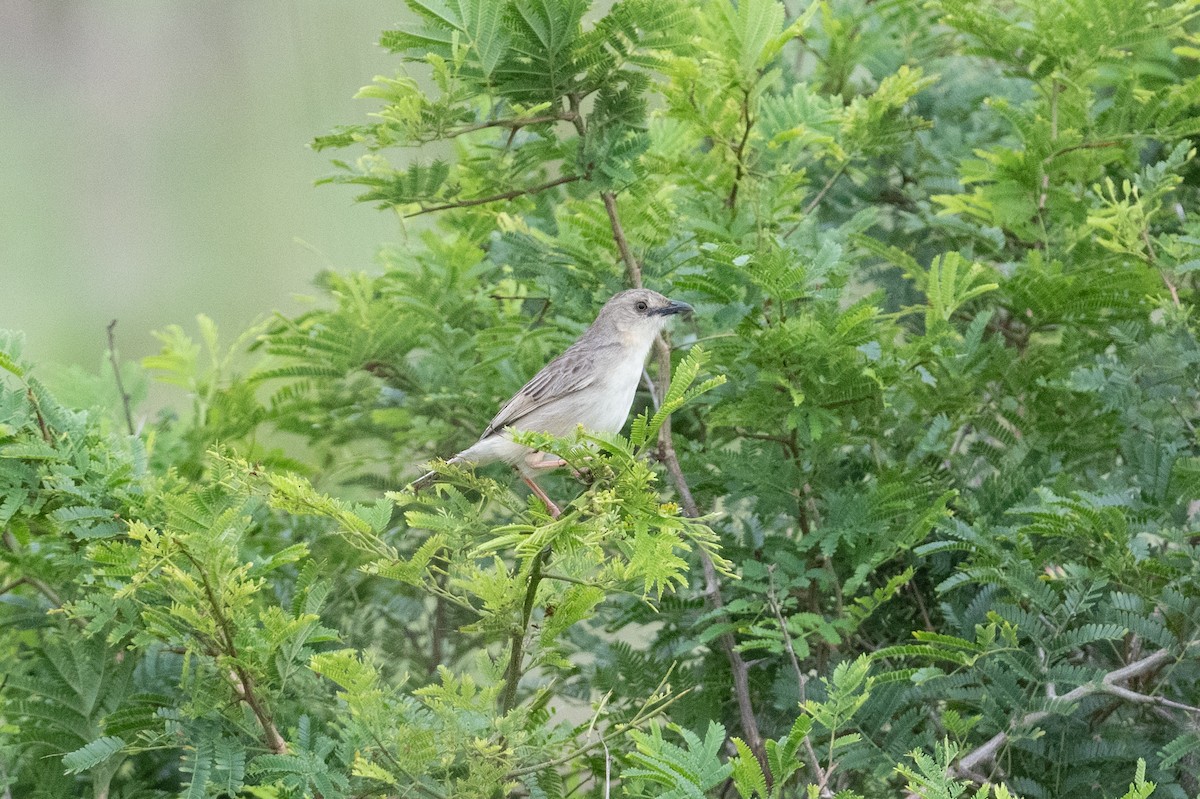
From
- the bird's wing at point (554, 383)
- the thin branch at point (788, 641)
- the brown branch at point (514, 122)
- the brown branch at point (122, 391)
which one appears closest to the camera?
the thin branch at point (788, 641)

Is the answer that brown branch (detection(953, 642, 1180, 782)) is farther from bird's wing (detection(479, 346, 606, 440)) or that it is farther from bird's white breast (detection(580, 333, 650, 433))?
bird's wing (detection(479, 346, 606, 440))

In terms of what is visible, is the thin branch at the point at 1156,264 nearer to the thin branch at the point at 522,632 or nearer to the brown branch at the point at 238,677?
the thin branch at the point at 522,632

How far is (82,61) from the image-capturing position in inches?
366

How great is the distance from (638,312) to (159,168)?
6.65 m

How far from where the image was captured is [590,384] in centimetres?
402

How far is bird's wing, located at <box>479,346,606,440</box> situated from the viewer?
400 centimetres

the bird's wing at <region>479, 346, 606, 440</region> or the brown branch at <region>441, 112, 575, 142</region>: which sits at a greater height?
the brown branch at <region>441, 112, 575, 142</region>

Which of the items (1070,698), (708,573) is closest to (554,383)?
(708,573)

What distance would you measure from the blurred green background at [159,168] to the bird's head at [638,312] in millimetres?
4251

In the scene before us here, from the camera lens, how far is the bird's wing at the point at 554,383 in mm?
4002

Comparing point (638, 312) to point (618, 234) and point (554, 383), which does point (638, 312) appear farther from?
point (618, 234)

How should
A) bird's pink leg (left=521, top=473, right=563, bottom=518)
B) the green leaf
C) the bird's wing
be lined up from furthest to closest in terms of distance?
the bird's wing
bird's pink leg (left=521, top=473, right=563, bottom=518)
the green leaf

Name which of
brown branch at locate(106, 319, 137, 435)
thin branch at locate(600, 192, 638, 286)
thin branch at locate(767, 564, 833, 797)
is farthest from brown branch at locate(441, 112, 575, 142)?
brown branch at locate(106, 319, 137, 435)

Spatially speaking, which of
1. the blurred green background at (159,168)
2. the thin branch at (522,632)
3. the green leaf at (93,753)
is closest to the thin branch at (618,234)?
the thin branch at (522,632)
